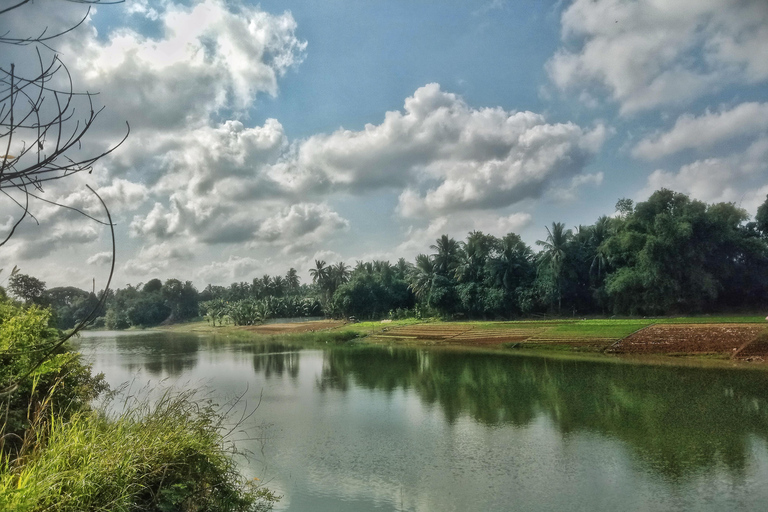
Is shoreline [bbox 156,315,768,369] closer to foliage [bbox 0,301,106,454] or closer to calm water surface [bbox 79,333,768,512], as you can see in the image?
calm water surface [bbox 79,333,768,512]

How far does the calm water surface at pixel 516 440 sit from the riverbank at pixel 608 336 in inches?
146

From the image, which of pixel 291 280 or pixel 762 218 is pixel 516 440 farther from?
→ pixel 291 280

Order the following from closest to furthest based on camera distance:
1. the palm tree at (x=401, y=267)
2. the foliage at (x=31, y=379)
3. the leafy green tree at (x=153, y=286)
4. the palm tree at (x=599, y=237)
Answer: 1. the foliage at (x=31, y=379)
2. the palm tree at (x=599, y=237)
3. the palm tree at (x=401, y=267)
4. the leafy green tree at (x=153, y=286)

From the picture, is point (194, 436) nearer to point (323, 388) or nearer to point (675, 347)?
point (323, 388)

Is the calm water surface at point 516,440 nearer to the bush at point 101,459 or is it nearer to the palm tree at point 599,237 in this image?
the bush at point 101,459

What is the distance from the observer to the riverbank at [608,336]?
72.5ft

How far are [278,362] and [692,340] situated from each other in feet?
66.2

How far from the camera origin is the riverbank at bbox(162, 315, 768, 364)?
22094mm

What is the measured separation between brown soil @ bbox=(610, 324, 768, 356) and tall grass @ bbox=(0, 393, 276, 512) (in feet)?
70.1

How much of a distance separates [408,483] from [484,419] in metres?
4.71

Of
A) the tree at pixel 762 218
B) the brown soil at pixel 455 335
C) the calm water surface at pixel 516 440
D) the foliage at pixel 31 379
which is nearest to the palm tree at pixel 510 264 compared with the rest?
the brown soil at pixel 455 335

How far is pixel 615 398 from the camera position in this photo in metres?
14.5

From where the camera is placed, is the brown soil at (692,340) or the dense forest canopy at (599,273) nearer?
the brown soil at (692,340)

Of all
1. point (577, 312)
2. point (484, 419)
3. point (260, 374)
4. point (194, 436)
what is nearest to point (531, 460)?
point (484, 419)
